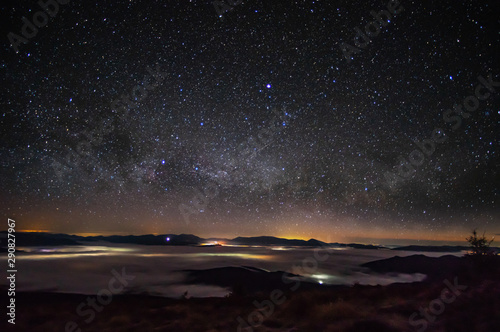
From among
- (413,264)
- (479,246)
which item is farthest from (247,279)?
(413,264)

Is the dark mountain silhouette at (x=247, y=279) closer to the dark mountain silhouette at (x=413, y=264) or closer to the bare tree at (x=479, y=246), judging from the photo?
the bare tree at (x=479, y=246)

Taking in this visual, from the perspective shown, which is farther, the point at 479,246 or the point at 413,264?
the point at 413,264

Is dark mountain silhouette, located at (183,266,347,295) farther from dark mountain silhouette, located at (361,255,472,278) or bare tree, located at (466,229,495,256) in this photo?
dark mountain silhouette, located at (361,255,472,278)

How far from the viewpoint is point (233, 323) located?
9203 mm

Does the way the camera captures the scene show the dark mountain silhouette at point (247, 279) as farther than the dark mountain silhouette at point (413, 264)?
No

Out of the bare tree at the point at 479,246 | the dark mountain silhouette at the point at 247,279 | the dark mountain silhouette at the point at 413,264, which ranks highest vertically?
the bare tree at the point at 479,246

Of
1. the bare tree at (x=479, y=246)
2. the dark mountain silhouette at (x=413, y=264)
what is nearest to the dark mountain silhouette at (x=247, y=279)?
the bare tree at (x=479, y=246)

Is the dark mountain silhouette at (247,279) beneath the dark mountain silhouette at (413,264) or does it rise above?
above

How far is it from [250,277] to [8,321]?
2093cm

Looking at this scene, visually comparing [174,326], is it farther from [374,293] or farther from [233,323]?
[374,293]

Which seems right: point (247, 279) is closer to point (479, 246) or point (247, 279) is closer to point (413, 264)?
point (479, 246)

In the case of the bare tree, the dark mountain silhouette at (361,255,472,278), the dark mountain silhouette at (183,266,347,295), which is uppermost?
the bare tree

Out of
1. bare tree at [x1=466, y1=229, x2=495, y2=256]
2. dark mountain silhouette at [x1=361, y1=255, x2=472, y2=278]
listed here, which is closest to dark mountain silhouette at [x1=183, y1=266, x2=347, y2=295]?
bare tree at [x1=466, y1=229, x2=495, y2=256]

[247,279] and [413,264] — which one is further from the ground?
[247,279]
